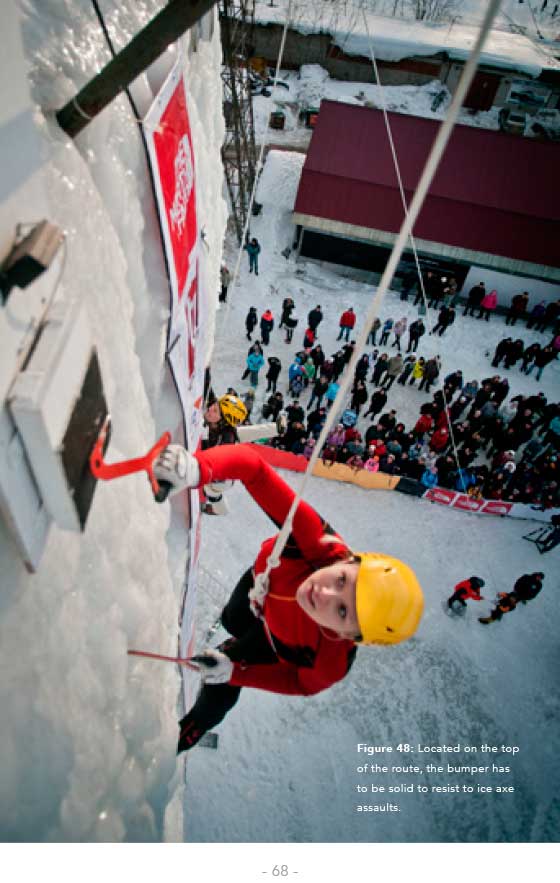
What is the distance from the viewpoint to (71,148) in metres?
2.08

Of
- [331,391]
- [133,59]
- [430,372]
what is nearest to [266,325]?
[331,391]

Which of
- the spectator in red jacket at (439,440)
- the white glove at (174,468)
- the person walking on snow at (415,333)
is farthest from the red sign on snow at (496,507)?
the white glove at (174,468)

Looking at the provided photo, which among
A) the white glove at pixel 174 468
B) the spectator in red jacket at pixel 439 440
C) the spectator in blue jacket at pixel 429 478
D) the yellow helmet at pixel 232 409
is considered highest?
the white glove at pixel 174 468

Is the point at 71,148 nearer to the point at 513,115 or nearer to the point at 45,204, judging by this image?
the point at 45,204

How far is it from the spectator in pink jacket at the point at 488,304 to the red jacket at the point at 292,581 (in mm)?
14409

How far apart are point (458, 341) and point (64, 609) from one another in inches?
586

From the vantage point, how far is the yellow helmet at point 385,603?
2529mm

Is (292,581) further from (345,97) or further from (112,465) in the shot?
(345,97)

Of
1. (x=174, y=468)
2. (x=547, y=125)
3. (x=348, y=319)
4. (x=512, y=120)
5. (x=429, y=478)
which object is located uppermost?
(x=547, y=125)

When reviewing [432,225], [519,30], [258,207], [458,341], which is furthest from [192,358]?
[519,30]

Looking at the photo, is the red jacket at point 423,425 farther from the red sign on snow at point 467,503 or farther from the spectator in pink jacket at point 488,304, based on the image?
the spectator in pink jacket at point 488,304

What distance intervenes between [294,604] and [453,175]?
16.4 metres

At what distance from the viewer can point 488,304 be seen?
610 inches

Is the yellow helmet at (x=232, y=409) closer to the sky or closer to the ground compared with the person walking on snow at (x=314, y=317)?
closer to the sky
